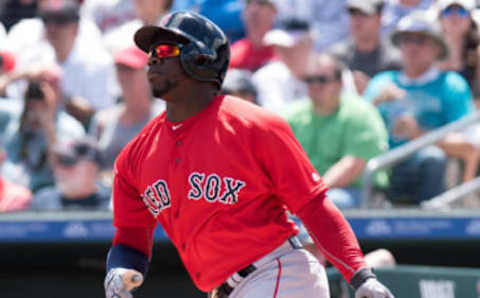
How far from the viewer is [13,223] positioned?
20.7 feet

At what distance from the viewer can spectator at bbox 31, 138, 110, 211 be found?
6.27 m

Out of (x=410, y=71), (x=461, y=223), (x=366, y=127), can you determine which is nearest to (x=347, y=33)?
(x=410, y=71)

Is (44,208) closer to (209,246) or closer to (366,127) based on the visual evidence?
(366,127)

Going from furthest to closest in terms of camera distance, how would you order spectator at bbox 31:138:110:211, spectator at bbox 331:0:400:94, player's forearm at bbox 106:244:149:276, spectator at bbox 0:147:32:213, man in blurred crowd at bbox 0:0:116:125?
man in blurred crowd at bbox 0:0:116:125 → spectator at bbox 331:0:400:94 → spectator at bbox 0:147:32:213 → spectator at bbox 31:138:110:211 → player's forearm at bbox 106:244:149:276

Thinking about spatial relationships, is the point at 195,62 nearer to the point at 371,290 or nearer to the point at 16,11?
the point at 371,290

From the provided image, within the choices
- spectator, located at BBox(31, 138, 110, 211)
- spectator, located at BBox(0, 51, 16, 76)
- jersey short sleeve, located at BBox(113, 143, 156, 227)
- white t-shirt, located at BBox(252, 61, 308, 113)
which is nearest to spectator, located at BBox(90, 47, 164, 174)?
spectator, located at BBox(31, 138, 110, 211)

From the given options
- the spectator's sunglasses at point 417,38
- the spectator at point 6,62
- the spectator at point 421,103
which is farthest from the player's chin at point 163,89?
the spectator at point 6,62

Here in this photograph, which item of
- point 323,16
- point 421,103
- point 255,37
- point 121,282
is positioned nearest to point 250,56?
point 255,37

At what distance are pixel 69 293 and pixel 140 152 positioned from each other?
141 inches

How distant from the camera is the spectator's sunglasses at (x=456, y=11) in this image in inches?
263

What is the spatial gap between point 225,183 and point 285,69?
12.8 ft

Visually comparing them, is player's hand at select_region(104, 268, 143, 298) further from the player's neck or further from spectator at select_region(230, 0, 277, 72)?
spectator at select_region(230, 0, 277, 72)

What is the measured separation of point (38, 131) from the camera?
21.6ft

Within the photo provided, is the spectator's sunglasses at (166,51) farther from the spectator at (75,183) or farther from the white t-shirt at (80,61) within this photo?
the white t-shirt at (80,61)
